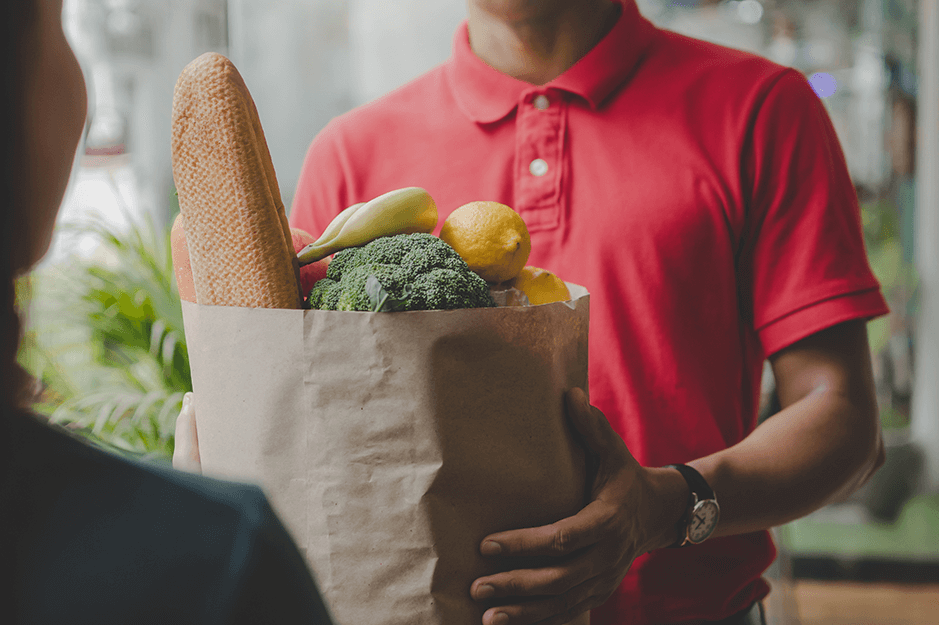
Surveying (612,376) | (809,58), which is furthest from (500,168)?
(809,58)

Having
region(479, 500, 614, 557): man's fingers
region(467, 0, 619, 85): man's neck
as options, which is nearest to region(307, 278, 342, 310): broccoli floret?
region(479, 500, 614, 557): man's fingers

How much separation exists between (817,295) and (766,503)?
0.81 ft

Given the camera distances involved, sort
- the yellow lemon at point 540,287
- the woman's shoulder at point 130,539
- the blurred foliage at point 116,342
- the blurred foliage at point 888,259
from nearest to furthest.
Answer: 1. the woman's shoulder at point 130,539
2. the yellow lemon at point 540,287
3. the blurred foliage at point 116,342
4. the blurred foliage at point 888,259

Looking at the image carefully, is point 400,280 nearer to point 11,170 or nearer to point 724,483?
point 11,170

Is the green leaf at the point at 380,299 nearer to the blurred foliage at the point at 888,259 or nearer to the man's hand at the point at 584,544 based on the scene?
the man's hand at the point at 584,544

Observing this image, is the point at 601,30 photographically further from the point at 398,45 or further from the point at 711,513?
the point at 398,45

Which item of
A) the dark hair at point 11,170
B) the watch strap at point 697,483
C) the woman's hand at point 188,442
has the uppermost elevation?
the dark hair at point 11,170

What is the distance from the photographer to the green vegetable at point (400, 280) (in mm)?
538

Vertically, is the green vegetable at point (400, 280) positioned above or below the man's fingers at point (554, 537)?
above

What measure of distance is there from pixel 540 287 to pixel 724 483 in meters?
0.32

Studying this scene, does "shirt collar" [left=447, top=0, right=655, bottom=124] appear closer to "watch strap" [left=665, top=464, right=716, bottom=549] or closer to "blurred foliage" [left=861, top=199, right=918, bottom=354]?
"watch strap" [left=665, top=464, right=716, bottom=549]

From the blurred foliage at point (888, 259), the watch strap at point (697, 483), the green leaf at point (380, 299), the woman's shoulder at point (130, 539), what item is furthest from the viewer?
the blurred foliage at point (888, 259)

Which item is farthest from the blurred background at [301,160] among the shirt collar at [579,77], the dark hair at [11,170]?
the dark hair at [11,170]

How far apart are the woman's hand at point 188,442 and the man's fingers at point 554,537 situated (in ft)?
0.94
